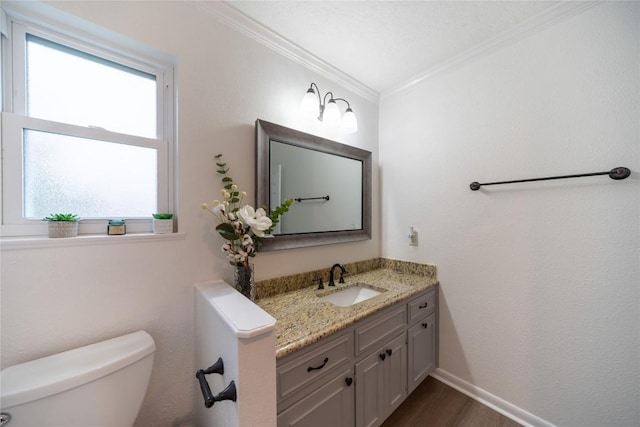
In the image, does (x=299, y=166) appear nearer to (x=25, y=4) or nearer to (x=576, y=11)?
(x=25, y=4)

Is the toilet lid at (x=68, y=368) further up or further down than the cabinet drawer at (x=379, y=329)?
further up

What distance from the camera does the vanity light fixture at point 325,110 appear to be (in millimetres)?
1444

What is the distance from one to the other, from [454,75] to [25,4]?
217 cm

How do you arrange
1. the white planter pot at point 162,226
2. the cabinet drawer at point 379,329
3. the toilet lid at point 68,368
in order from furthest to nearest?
the cabinet drawer at point 379,329, the white planter pot at point 162,226, the toilet lid at point 68,368

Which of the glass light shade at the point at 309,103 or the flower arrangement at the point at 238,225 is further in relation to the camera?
the glass light shade at the point at 309,103

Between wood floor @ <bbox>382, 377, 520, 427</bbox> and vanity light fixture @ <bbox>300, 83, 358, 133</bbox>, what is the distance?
74.0 inches

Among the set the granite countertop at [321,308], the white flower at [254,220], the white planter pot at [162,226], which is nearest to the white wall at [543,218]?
the granite countertop at [321,308]

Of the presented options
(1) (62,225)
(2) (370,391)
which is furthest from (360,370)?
(1) (62,225)

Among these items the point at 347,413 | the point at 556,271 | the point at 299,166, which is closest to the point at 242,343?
the point at 347,413

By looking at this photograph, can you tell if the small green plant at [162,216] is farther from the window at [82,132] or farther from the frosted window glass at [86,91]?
the frosted window glass at [86,91]

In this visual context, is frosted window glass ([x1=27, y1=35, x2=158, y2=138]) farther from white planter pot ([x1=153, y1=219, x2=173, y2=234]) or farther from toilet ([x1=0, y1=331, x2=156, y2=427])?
toilet ([x1=0, y1=331, x2=156, y2=427])

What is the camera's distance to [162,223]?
1.03m

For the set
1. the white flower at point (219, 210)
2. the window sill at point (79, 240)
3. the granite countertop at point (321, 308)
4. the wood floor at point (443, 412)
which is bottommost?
the wood floor at point (443, 412)

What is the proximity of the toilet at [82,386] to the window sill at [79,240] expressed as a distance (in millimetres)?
383
